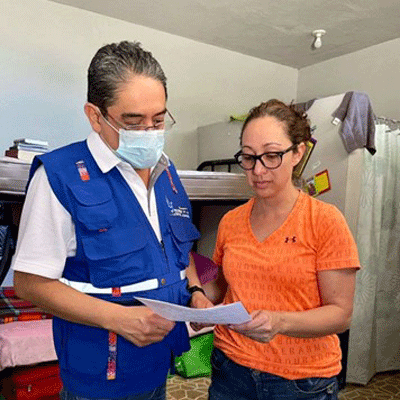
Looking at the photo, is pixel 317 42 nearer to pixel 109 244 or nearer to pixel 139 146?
pixel 139 146

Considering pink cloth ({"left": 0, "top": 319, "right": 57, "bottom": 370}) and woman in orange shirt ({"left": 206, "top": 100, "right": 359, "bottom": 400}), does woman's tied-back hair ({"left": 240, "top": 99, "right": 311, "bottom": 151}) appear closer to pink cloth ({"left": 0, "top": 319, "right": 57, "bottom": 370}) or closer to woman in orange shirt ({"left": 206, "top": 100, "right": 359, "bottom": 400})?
woman in orange shirt ({"left": 206, "top": 100, "right": 359, "bottom": 400})

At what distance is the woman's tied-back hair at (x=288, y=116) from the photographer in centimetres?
119

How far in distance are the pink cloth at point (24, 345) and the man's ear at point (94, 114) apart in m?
1.65

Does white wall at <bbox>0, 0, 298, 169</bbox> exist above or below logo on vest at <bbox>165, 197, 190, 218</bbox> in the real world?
above

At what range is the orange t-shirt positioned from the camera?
107cm

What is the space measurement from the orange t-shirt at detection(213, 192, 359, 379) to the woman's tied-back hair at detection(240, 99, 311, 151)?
0.19m

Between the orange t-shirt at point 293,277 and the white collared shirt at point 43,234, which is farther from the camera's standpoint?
the orange t-shirt at point 293,277

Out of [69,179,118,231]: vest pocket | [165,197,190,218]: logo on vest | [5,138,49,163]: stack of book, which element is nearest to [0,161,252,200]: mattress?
[5,138,49,163]: stack of book

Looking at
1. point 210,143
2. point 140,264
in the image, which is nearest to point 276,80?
point 210,143

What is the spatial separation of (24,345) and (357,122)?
2.35m

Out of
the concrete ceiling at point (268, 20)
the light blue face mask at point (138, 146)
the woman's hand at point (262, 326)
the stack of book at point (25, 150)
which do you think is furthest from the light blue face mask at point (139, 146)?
the concrete ceiling at point (268, 20)

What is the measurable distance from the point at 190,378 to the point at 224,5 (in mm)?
2625

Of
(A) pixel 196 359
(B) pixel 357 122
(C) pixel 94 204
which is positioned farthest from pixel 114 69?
(A) pixel 196 359

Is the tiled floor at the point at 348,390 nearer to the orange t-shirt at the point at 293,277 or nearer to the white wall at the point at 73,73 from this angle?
the orange t-shirt at the point at 293,277
